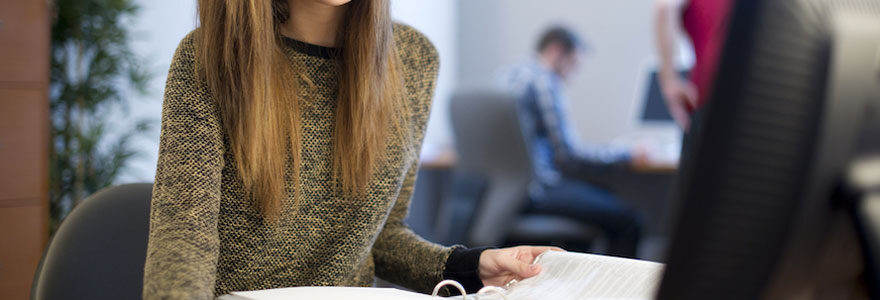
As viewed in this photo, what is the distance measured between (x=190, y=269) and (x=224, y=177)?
21cm

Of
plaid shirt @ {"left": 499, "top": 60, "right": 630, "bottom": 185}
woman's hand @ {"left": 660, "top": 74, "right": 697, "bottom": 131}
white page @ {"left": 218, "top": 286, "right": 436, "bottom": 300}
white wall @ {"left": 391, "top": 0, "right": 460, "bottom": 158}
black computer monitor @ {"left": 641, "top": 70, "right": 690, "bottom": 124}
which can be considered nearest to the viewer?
white page @ {"left": 218, "top": 286, "right": 436, "bottom": 300}

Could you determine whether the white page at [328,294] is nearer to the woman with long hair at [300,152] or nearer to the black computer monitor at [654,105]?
the woman with long hair at [300,152]

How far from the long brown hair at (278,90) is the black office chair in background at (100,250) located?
22 centimetres

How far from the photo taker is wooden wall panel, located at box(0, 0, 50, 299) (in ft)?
8.32

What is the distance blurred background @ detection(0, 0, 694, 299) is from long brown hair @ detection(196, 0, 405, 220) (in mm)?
531

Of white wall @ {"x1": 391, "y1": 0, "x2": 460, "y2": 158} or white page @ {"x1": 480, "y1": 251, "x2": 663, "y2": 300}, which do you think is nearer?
white page @ {"x1": 480, "y1": 251, "x2": 663, "y2": 300}

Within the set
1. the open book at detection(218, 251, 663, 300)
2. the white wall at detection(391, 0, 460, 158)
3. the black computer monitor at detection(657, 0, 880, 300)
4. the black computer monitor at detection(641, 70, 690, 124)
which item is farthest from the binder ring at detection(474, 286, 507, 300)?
the white wall at detection(391, 0, 460, 158)

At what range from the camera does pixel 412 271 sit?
967 millimetres

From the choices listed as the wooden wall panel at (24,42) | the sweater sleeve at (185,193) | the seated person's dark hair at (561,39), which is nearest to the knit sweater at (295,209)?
the sweater sleeve at (185,193)

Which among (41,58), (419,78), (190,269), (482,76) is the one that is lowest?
(482,76)

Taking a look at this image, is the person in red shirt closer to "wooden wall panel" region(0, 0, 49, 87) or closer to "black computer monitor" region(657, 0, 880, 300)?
"black computer monitor" region(657, 0, 880, 300)

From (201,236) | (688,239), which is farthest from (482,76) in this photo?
(688,239)

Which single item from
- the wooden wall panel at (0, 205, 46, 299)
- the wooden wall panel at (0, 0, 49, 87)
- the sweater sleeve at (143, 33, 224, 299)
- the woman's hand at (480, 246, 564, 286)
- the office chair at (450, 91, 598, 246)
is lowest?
the wooden wall panel at (0, 205, 46, 299)

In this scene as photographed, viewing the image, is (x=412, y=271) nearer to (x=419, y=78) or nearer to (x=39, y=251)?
(x=419, y=78)
